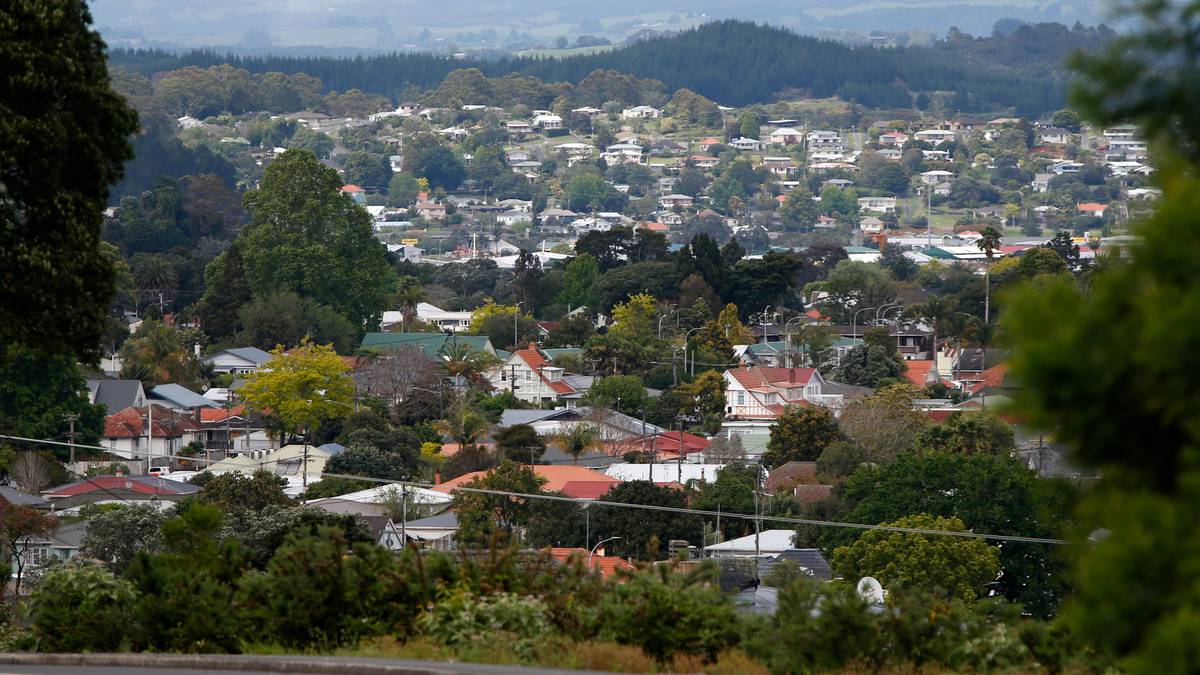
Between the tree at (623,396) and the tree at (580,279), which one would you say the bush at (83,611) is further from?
the tree at (580,279)

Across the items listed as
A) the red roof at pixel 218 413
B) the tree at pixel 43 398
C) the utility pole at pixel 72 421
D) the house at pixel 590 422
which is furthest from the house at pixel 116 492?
the red roof at pixel 218 413

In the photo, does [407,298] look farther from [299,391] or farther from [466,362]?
[299,391]

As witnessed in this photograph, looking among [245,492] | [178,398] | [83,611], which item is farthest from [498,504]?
[178,398]

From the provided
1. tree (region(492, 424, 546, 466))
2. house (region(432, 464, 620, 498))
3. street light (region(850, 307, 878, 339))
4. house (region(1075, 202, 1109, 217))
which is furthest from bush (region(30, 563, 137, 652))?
house (region(1075, 202, 1109, 217))

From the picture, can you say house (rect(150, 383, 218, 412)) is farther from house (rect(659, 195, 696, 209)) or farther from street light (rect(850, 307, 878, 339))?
house (rect(659, 195, 696, 209))

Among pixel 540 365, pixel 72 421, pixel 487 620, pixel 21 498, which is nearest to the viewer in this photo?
pixel 487 620

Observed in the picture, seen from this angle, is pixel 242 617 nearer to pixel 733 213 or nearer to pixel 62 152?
pixel 62 152

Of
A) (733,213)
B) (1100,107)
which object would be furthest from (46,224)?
(733,213)
